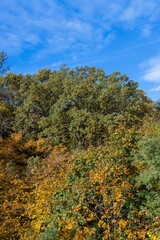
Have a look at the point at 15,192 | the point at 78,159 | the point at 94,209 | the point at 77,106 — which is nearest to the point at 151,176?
the point at 94,209

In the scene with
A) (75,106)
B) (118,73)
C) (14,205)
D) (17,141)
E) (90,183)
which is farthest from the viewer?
(118,73)

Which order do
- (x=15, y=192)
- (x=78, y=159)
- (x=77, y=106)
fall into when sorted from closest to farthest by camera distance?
(x=78, y=159)
(x=15, y=192)
(x=77, y=106)

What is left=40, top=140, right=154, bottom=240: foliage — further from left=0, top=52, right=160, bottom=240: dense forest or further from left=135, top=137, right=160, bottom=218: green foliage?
left=135, top=137, right=160, bottom=218: green foliage

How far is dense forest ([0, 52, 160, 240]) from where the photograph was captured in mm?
6125

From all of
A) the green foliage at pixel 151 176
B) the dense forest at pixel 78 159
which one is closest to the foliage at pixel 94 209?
the dense forest at pixel 78 159

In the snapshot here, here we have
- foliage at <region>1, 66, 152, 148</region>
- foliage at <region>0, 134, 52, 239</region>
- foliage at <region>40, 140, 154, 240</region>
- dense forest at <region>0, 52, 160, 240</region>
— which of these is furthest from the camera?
foliage at <region>1, 66, 152, 148</region>

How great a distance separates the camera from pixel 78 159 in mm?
7758

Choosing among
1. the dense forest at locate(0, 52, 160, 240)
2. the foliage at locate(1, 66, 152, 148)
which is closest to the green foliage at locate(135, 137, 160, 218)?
the dense forest at locate(0, 52, 160, 240)

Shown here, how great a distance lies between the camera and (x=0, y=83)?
17.5 m

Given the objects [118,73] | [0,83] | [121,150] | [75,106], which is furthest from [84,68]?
[121,150]

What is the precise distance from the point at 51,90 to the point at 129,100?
8778 mm

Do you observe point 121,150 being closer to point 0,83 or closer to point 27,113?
point 27,113

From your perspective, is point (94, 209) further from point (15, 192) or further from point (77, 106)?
point (77, 106)

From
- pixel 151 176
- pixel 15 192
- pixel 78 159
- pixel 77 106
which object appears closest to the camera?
pixel 151 176
